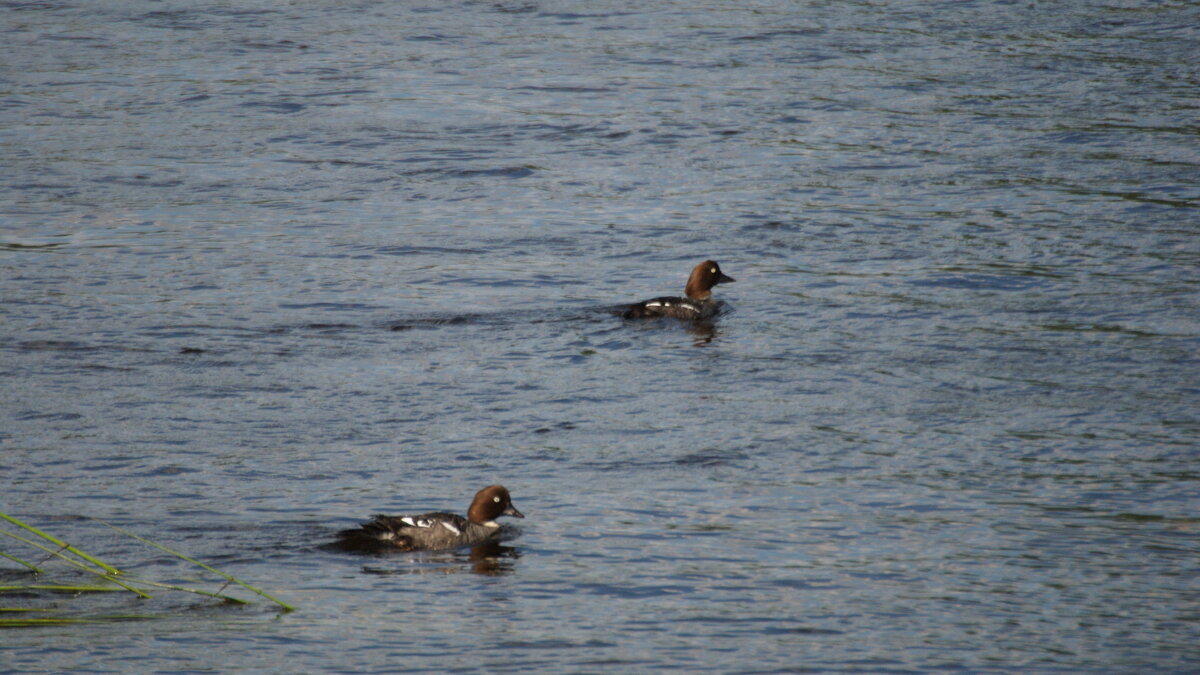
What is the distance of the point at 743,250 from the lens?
62.5 feet

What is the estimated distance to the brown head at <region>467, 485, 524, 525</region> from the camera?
11.6 m

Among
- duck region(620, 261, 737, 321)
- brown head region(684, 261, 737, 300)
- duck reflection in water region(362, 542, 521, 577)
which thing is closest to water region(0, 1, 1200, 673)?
duck reflection in water region(362, 542, 521, 577)

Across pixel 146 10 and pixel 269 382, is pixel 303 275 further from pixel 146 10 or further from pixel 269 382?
pixel 146 10

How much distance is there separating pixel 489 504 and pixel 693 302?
18.2 ft

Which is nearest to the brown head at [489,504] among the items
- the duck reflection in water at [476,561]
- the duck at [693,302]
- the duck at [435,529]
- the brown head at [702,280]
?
the duck at [435,529]

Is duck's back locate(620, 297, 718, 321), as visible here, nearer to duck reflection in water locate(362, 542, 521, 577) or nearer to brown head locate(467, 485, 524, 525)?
brown head locate(467, 485, 524, 525)

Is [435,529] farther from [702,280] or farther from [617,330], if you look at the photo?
[702,280]

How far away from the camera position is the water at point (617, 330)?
422 inches

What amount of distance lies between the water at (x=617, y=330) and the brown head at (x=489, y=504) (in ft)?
1.05

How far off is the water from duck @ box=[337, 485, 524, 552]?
15 centimetres

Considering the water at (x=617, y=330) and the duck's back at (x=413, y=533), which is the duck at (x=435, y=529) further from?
the water at (x=617, y=330)

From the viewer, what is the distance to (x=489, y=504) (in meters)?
11.7

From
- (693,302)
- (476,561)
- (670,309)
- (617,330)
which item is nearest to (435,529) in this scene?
(476,561)

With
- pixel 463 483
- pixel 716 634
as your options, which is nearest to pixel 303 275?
pixel 463 483
